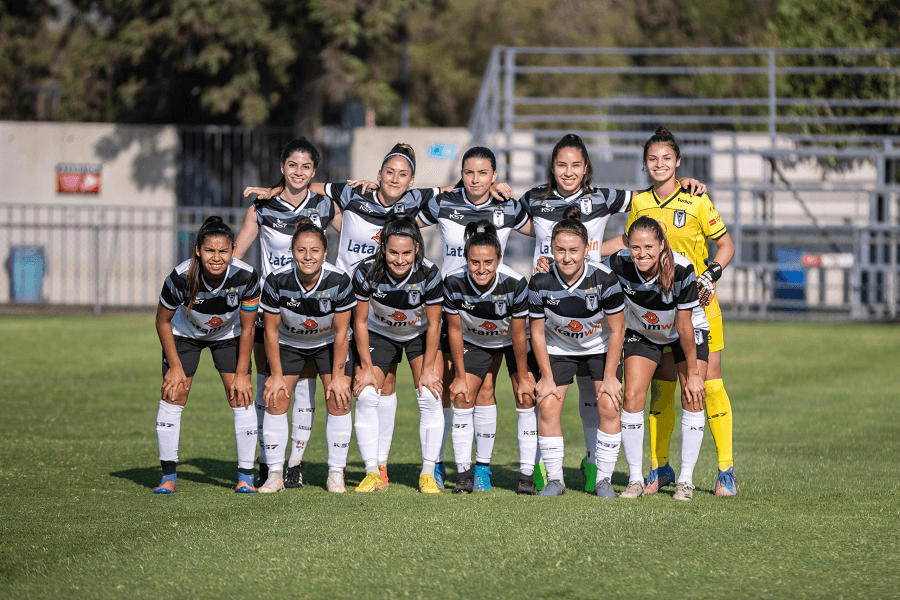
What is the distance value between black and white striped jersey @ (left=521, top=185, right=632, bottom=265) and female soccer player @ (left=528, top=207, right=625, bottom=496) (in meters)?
0.26

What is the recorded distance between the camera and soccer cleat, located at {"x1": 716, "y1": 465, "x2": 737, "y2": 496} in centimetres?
601

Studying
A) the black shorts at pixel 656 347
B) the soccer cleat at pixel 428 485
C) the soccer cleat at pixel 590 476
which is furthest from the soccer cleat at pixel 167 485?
the black shorts at pixel 656 347

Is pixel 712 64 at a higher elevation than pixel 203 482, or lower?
higher

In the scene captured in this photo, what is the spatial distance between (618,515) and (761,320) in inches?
533

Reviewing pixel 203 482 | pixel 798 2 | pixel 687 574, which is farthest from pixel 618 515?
pixel 798 2

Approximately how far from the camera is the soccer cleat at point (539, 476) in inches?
251

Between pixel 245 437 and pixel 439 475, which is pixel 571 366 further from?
pixel 245 437

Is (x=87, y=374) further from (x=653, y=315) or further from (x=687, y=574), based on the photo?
(x=687, y=574)

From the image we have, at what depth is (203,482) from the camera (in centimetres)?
654

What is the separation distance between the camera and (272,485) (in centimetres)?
622

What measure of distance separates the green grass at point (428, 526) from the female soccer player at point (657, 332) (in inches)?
13.9

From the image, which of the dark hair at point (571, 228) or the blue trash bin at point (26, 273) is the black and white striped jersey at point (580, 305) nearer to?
the dark hair at point (571, 228)

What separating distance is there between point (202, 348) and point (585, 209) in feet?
8.46

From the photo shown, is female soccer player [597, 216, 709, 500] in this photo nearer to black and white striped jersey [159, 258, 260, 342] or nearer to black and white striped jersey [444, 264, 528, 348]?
black and white striped jersey [444, 264, 528, 348]
